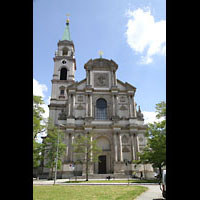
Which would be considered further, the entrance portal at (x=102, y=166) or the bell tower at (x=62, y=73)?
the bell tower at (x=62, y=73)

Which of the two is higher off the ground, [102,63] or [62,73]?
[102,63]

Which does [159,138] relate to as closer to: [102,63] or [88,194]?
[88,194]

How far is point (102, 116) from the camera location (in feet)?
124

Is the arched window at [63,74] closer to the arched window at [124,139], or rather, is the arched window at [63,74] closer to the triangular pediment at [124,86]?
the triangular pediment at [124,86]

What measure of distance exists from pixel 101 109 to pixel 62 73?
16256 mm

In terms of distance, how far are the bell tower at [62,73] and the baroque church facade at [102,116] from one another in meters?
0.23

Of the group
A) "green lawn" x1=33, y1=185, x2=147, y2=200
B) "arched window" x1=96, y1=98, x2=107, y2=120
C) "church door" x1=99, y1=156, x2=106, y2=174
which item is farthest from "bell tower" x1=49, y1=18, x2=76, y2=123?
"green lawn" x1=33, y1=185, x2=147, y2=200

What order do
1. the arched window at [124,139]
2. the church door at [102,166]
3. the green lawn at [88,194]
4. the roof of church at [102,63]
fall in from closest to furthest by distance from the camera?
the green lawn at [88,194], the church door at [102,166], the arched window at [124,139], the roof of church at [102,63]

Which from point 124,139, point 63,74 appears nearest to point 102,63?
point 63,74

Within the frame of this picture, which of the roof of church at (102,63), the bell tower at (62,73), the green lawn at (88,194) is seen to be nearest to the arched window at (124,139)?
the bell tower at (62,73)

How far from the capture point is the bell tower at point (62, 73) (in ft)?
141

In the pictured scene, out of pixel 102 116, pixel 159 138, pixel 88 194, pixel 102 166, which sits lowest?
pixel 102 166

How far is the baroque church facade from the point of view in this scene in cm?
3384
